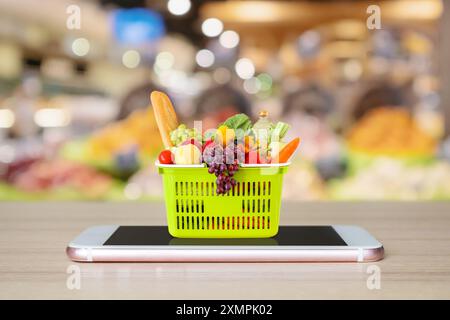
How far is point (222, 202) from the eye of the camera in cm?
116

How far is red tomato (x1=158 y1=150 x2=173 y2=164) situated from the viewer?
115cm

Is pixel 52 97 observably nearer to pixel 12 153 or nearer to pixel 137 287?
pixel 12 153

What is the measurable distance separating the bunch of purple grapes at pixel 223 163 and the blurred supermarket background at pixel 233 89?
2.02 metres

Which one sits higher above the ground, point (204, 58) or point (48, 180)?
point (204, 58)

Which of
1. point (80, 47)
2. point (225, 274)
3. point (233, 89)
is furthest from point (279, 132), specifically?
point (80, 47)

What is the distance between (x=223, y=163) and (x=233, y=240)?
5.8 inches

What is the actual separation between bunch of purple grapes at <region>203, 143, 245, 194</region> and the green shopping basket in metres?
0.02

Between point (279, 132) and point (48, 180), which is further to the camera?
point (48, 180)

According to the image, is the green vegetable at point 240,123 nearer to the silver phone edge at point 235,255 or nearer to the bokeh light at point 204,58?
the silver phone edge at point 235,255

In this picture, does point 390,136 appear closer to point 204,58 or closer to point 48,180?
point 204,58

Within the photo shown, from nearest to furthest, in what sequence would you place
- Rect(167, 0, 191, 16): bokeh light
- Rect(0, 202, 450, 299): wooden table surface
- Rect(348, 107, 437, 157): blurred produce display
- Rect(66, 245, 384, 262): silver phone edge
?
Rect(0, 202, 450, 299): wooden table surface
Rect(66, 245, 384, 262): silver phone edge
Rect(348, 107, 437, 157): blurred produce display
Rect(167, 0, 191, 16): bokeh light

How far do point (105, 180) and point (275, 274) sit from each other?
2.32 m

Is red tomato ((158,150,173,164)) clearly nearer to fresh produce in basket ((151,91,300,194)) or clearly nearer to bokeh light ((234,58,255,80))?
fresh produce in basket ((151,91,300,194))

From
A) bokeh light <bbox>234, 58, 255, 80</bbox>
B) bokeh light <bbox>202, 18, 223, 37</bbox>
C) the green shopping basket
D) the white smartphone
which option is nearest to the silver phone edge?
the white smartphone
